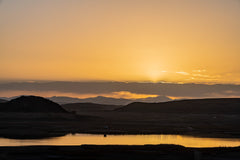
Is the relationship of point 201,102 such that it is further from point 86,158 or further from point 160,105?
point 86,158

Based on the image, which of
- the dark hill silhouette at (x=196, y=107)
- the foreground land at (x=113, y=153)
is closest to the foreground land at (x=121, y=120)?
the dark hill silhouette at (x=196, y=107)

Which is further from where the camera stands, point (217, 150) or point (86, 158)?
point (217, 150)

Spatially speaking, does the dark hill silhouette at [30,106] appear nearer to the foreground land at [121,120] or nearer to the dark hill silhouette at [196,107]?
the foreground land at [121,120]

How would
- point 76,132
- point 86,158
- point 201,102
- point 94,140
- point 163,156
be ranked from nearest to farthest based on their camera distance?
point 86,158, point 163,156, point 94,140, point 76,132, point 201,102

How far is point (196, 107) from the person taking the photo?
15112 cm

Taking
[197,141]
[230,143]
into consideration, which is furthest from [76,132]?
[230,143]

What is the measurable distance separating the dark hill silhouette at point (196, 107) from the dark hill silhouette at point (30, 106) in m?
64.7

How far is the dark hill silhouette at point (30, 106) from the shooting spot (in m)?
91.8

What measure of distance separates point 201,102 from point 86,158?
136062 millimetres

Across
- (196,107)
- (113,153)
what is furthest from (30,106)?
(196,107)

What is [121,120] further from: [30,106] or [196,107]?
[196,107]

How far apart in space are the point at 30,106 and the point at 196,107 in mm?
77226

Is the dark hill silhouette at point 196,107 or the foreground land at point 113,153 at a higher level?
the dark hill silhouette at point 196,107

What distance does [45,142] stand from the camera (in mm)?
42062
